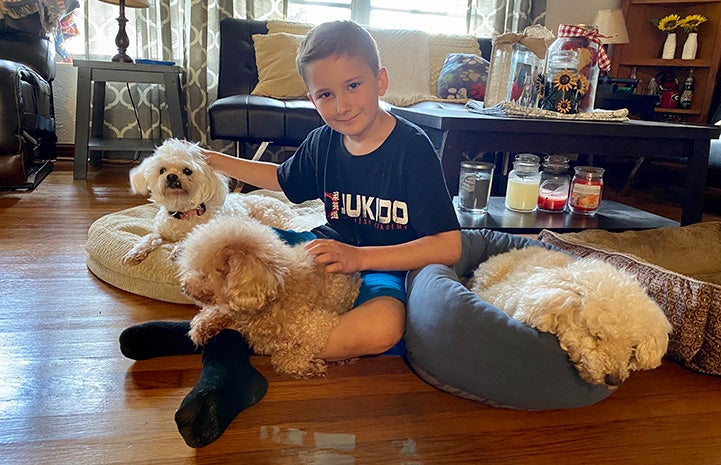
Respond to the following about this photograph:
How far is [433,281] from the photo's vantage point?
3.85 ft

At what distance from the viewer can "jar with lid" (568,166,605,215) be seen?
2209mm

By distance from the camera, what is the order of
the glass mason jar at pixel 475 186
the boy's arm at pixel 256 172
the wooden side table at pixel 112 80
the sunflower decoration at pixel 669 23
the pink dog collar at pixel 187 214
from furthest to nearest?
the sunflower decoration at pixel 669 23
the wooden side table at pixel 112 80
the glass mason jar at pixel 475 186
the pink dog collar at pixel 187 214
the boy's arm at pixel 256 172

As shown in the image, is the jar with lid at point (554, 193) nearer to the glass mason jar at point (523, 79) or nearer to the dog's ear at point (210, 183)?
the glass mason jar at point (523, 79)

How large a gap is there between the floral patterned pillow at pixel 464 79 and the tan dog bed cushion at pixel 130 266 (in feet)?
6.15

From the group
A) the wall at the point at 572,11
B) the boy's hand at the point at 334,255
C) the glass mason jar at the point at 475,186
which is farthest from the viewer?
the wall at the point at 572,11

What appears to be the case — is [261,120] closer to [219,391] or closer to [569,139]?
[569,139]

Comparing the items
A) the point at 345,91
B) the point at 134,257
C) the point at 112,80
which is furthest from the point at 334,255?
the point at 112,80

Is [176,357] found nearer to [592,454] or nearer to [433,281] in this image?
[433,281]

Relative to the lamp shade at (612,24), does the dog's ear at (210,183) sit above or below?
below

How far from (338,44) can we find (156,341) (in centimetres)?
80

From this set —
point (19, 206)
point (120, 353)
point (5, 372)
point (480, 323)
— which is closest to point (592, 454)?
point (480, 323)

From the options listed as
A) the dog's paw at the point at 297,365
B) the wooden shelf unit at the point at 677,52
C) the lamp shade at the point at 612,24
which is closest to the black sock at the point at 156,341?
the dog's paw at the point at 297,365

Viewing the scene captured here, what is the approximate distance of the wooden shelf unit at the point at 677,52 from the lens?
3908 mm

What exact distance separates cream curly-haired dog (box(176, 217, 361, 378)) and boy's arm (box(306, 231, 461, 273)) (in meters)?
0.06
